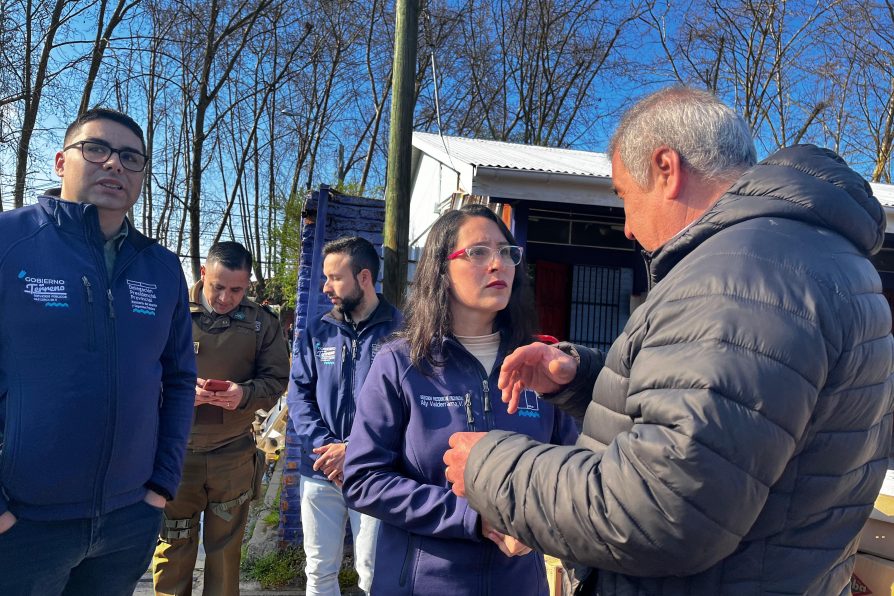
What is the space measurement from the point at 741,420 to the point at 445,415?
1.09 m

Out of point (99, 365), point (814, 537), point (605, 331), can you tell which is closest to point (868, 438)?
point (814, 537)

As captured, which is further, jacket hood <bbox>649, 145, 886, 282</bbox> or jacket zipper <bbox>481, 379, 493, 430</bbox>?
jacket zipper <bbox>481, 379, 493, 430</bbox>

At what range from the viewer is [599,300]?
872 cm

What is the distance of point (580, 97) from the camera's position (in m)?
22.2

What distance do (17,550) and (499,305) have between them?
1723 millimetres

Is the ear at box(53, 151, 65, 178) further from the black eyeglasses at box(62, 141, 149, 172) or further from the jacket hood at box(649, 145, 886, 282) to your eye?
the jacket hood at box(649, 145, 886, 282)

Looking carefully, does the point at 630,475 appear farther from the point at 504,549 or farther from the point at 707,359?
the point at 504,549

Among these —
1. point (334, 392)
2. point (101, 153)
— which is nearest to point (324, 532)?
point (334, 392)

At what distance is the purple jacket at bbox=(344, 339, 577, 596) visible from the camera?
1740 millimetres

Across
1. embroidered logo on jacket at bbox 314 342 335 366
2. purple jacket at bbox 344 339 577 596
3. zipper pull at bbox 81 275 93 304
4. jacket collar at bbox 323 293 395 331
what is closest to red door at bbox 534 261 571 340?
jacket collar at bbox 323 293 395 331

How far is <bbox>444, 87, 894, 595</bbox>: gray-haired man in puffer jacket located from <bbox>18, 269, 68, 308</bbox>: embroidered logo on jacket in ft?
5.06

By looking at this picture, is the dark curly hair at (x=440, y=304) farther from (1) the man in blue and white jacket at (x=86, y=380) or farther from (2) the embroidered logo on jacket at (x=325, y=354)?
(2) the embroidered logo on jacket at (x=325, y=354)

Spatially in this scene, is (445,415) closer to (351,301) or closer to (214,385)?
(351,301)

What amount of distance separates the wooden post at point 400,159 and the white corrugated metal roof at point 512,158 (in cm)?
99
